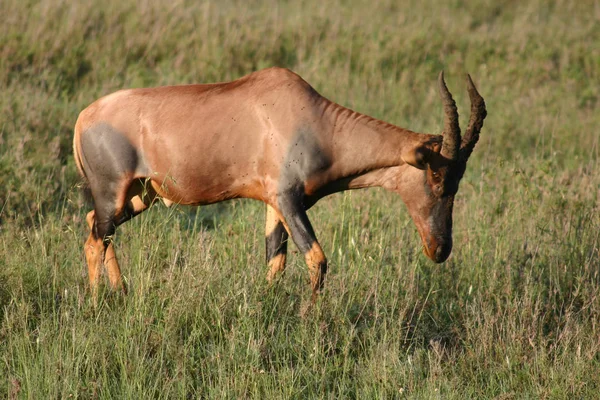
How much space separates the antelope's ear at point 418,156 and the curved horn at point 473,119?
0.27 meters

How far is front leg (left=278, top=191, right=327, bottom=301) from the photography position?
262 inches

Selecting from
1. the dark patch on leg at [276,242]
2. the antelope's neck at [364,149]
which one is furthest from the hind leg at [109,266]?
the antelope's neck at [364,149]

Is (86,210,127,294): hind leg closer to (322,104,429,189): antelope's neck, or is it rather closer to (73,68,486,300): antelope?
(73,68,486,300): antelope

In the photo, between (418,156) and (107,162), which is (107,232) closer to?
(107,162)

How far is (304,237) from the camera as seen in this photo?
6688 mm

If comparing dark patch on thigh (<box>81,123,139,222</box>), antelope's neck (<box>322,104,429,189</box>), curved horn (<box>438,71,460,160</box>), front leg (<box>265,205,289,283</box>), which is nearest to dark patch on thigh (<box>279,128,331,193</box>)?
antelope's neck (<box>322,104,429,189</box>)

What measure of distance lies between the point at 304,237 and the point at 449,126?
128cm

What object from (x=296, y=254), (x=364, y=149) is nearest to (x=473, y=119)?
(x=364, y=149)

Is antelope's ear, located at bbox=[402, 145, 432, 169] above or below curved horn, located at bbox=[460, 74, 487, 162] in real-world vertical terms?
below

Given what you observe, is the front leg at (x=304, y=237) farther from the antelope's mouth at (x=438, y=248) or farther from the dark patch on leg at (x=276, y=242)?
the antelope's mouth at (x=438, y=248)

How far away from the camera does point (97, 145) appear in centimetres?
701

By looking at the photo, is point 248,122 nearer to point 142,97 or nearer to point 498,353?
point 142,97

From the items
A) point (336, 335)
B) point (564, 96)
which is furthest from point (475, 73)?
point (336, 335)

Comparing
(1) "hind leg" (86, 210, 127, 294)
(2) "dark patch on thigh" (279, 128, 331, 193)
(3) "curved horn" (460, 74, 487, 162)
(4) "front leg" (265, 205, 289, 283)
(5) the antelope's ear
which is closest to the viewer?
(3) "curved horn" (460, 74, 487, 162)
